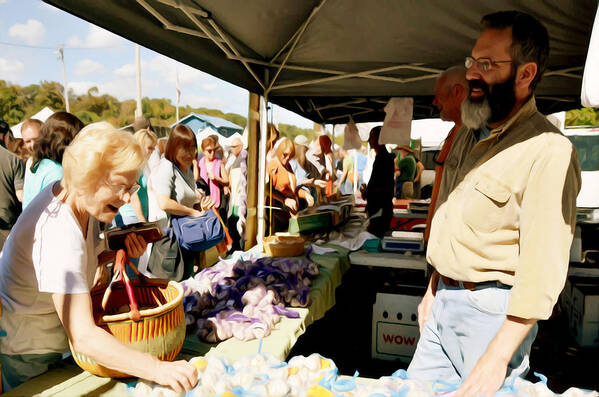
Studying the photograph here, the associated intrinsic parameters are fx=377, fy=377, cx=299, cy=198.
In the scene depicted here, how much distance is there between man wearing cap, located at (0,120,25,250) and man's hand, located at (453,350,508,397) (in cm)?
336

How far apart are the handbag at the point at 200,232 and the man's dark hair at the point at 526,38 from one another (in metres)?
2.07

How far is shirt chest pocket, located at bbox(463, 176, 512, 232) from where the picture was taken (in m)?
1.14

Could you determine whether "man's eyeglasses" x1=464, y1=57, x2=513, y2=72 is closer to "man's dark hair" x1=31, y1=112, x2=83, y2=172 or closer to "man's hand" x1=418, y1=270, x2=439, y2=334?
"man's hand" x1=418, y1=270, x2=439, y2=334

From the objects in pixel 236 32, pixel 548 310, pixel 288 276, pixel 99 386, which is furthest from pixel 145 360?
pixel 236 32

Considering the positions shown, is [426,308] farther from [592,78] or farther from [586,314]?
[586,314]

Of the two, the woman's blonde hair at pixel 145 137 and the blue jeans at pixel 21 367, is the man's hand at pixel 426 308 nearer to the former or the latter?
the blue jeans at pixel 21 367

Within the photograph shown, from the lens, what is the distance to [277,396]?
1.15 metres

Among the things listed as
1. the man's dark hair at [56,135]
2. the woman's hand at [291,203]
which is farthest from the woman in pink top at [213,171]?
the man's dark hair at [56,135]

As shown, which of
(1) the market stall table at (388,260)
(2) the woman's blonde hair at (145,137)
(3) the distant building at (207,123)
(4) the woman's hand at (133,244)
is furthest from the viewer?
(3) the distant building at (207,123)

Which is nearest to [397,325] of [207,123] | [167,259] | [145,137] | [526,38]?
[167,259]

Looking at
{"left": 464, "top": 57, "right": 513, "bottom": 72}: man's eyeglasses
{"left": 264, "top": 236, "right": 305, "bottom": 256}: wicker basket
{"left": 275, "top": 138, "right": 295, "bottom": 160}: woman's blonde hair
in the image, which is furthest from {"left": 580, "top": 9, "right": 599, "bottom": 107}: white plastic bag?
{"left": 275, "top": 138, "right": 295, "bottom": 160}: woman's blonde hair

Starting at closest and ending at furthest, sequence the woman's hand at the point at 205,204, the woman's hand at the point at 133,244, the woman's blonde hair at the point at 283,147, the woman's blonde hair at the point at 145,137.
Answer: the woman's hand at the point at 133,244, the woman's hand at the point at 205,204, the woman's blonde hair at the point at 145,137, the woman's blonde hair at the point at 283,147

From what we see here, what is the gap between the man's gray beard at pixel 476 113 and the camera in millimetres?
1247

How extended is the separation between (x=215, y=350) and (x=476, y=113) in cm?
144
